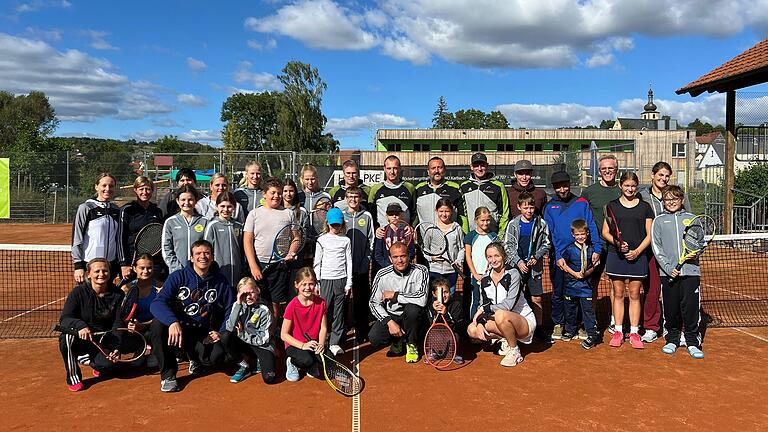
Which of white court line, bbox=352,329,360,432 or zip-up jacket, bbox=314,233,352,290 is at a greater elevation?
zip-up jacket, bbox=314,233,352,290

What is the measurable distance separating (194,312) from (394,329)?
1858mm

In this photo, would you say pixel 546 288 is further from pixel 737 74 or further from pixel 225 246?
pixel 737 74

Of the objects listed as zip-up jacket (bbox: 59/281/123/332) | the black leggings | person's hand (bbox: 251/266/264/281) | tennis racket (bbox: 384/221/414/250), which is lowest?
the black leggings

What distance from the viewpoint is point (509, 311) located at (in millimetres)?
5113

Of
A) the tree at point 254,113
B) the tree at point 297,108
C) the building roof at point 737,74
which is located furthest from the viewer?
the tree at point 254,113

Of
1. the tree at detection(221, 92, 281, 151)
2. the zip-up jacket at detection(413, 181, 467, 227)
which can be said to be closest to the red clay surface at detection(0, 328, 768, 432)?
the zip-up jacket at detection(413, 181, 467, 227)

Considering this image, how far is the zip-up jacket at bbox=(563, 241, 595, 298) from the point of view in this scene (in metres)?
5.54

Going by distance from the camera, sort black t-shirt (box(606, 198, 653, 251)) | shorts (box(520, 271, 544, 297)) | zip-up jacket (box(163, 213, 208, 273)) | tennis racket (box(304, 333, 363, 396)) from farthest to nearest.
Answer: shorts (box(520, 271, 544, 297)) → black t-shirt (box(606, 198, 653, 251)) → zip-up jacket (box(163, 213, 208, 273)) → tennis racket (box(304, 333, 363, 396))

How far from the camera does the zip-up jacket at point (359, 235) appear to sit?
5.74 metres

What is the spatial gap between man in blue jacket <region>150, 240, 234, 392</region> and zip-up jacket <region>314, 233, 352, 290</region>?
932 mm

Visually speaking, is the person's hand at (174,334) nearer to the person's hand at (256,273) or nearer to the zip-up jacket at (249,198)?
the person's hand at (256,273)

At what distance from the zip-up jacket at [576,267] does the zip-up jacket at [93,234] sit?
455 cm

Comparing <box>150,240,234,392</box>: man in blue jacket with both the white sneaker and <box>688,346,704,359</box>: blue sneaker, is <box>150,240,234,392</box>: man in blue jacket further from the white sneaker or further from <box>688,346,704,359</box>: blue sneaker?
<box>688,346,704,359</box>: blue sneaker

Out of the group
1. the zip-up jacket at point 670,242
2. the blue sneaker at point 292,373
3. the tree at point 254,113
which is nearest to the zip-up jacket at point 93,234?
the blue sneaker at point 292,373
